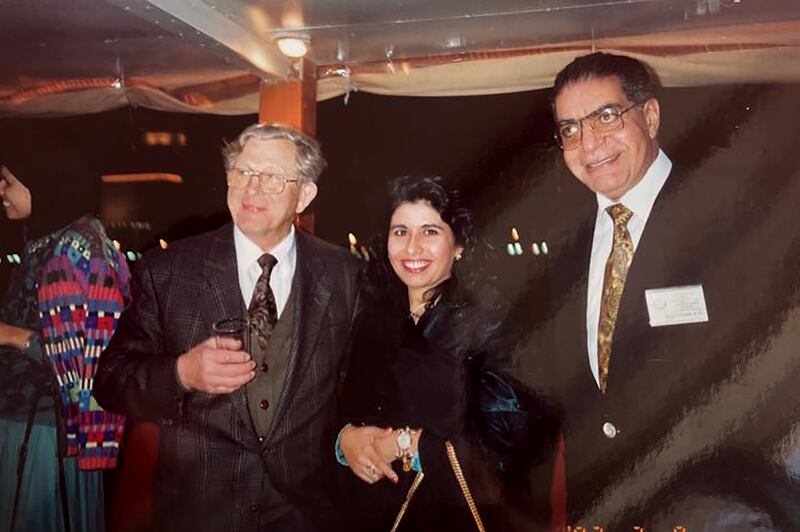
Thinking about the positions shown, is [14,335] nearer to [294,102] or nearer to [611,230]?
[294,102]

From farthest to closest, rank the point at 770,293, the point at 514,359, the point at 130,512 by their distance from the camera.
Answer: the point at 130,512, the point at 514,359, the point at 770,293

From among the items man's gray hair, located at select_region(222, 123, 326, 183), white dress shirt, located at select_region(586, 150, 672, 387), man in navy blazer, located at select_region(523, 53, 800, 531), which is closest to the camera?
man in navy blazer, located at select_region(523, 53, 800, 531)

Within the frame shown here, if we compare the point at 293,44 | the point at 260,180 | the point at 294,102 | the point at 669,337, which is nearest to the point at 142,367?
the point at 260,180

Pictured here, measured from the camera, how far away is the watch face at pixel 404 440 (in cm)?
225

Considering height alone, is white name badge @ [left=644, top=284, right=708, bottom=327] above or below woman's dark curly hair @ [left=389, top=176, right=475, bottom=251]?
below

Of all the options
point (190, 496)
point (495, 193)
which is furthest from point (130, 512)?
point (495, 193)

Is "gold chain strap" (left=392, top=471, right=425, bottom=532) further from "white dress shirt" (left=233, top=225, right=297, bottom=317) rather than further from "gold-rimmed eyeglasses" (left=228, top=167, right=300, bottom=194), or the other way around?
"gold-rimmed eyeglasses" (left=228, top=167, right=300, bottom=194)

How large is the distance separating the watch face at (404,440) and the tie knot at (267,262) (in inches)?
22.5

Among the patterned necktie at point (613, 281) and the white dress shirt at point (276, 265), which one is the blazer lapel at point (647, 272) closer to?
the patterned necktie at point (613, 281)

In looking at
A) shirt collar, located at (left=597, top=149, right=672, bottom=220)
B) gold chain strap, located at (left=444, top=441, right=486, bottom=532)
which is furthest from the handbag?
shirt collar, located at (left=597, top=149, right=672, bottom=220)

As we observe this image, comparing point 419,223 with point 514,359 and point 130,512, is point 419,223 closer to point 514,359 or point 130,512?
point 514,359

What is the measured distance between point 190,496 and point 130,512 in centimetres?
20

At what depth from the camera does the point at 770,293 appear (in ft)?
6.85

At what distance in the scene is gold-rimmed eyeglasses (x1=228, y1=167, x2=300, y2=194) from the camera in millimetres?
2400
